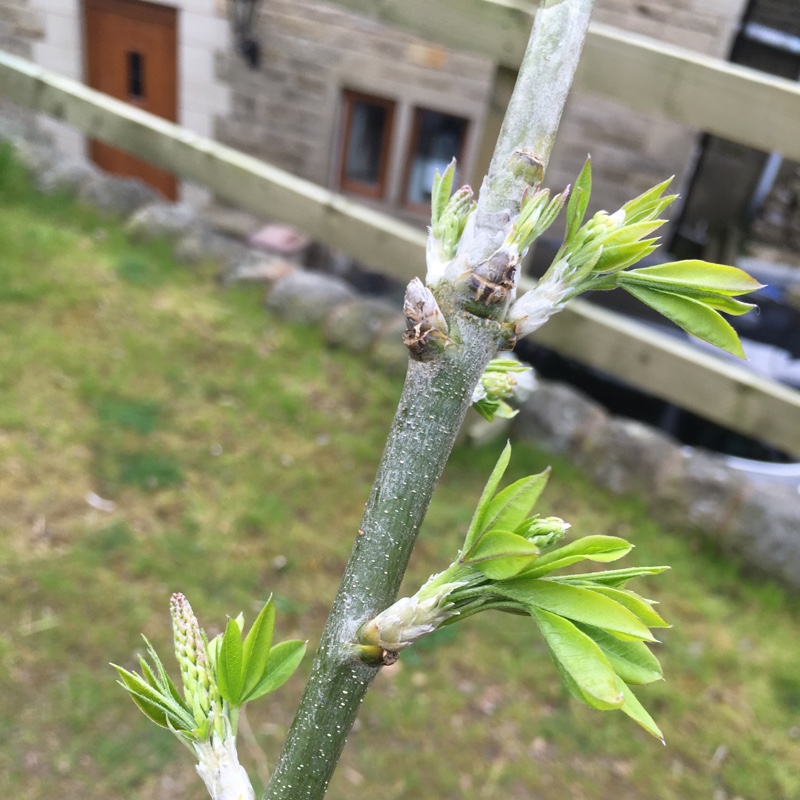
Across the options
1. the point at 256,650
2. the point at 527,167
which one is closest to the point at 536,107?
the point at 527,167

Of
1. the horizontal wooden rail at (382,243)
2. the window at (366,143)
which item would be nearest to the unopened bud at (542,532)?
the horizontal wooden rail at (382,243)

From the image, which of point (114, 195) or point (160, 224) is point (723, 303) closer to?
point (160, 224)

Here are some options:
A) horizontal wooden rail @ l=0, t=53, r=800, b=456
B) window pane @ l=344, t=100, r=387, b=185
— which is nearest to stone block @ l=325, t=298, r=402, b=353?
horizontal wooden rail @ l=0, t=53, r=800, b=456

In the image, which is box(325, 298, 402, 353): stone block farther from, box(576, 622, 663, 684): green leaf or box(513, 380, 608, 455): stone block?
box(576, 622, 663, 684): green leaf

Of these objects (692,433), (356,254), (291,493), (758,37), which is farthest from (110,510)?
(758,37)

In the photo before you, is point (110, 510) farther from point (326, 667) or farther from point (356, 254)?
point (326, 667)

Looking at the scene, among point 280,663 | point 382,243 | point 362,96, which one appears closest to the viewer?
point 280,663
